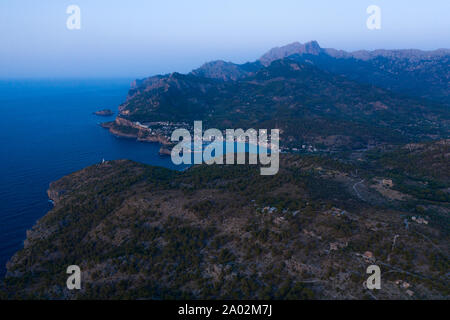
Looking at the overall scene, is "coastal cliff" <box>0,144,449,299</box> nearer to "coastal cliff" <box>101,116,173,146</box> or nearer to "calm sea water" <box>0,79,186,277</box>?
"calm sea water" <box>0,79,186,277</box>

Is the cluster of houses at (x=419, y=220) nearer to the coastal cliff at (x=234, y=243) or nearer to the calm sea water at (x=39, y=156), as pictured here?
the coastal cliff at (x=234, y=243)

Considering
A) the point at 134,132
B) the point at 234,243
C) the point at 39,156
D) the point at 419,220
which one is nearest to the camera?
the point at 419,220

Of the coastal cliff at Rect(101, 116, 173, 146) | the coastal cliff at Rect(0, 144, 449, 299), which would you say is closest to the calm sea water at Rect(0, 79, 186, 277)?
the coastal cliff at Rect(101, 116, 173, 146)

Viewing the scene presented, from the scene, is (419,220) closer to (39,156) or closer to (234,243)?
(234,243)

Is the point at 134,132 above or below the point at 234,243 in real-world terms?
above

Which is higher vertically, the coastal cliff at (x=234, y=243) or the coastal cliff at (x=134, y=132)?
the coastal cliff at (x=134, y=132)

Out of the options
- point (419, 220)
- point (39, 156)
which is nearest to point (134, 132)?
point (39, 156)

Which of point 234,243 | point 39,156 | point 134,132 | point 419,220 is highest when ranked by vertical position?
point 134,132

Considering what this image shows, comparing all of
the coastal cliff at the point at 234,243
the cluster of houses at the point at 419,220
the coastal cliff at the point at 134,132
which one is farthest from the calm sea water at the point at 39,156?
the cluster of houses at the point at 419,220

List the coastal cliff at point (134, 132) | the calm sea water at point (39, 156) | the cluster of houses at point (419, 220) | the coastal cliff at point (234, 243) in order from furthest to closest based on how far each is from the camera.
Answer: the coastal cliff at point (134, 132), the calm sea water at point (39, 156), the cluster of houses at point (419, 220), the coastal cliff at point (234, 243)

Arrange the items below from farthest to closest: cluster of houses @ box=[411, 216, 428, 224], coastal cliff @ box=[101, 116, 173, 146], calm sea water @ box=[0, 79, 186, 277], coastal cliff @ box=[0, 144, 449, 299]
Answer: coastal cliff @ box=[101, 116, 173, 146], calm sea water @ box=[0, 79, 186, 277], cluster of houses @ box=[411, 216, 428, 224], coastal cliff @ box=[0, 144, 449, 299]
